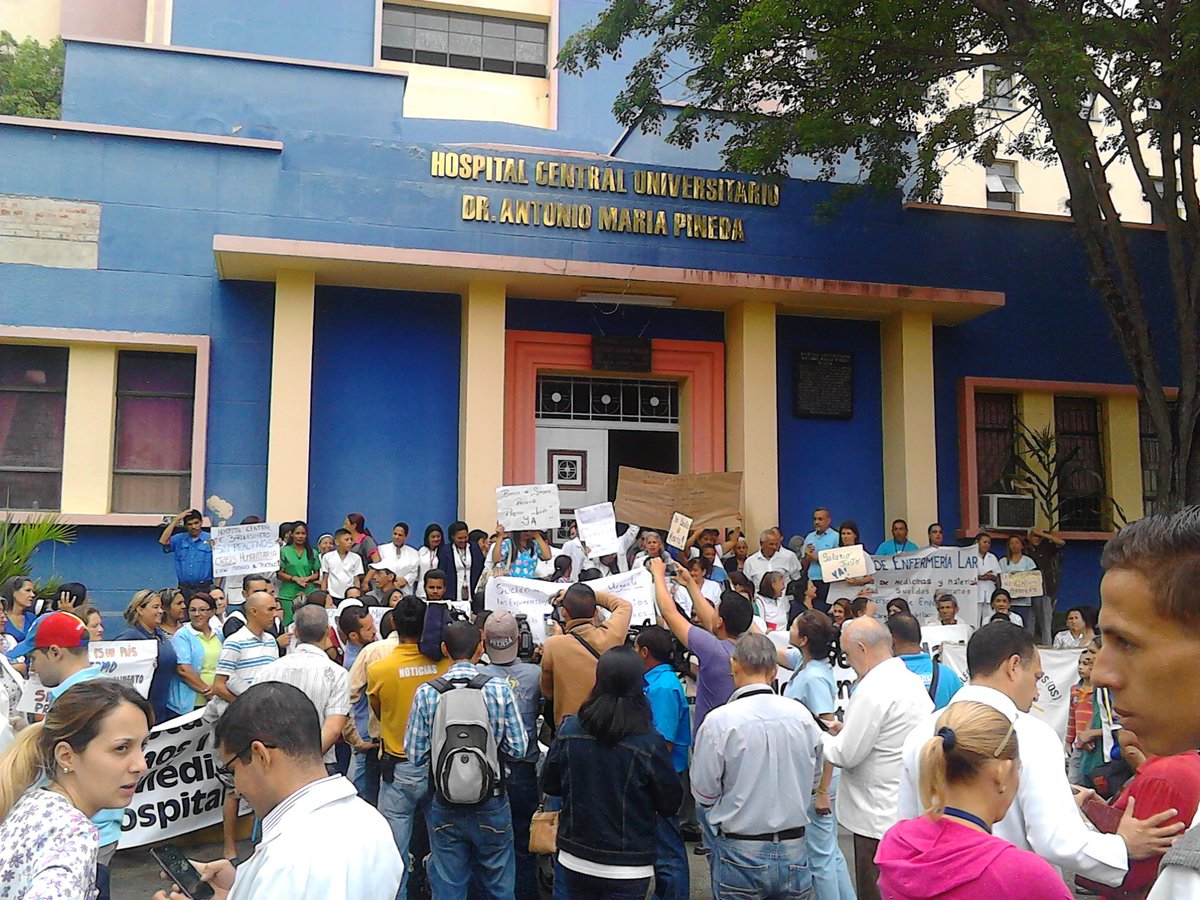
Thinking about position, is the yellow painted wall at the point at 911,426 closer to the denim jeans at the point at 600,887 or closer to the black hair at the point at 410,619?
the black hair at the point at 410,619

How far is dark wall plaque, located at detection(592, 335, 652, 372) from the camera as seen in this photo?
14.8 metres

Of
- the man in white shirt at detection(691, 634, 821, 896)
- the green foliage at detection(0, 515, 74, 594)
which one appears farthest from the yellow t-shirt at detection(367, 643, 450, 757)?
the green foliage at detection(0, 515, 74, 594)

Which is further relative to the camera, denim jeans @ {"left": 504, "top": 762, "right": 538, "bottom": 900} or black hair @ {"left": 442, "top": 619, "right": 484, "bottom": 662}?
denim jeans @ {"left": 504, "top": 762, "right": 538, "bottom": 900}

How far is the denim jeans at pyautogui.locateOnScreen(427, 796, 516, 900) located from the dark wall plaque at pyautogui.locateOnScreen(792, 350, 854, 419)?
35.3 ft

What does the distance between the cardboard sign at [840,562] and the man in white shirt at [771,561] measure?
1723 millimetres

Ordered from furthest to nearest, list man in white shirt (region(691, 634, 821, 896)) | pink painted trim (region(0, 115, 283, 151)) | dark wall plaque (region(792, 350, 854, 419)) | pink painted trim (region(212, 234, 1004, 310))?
dark wall plaque (region(792, 350, 854, 419))
pink painted trim (region(0, 115, 283, 151))
pink painted trim (region(212, 234, 1004, 310))
man in white shirt (region(691, 634, 821, 896))

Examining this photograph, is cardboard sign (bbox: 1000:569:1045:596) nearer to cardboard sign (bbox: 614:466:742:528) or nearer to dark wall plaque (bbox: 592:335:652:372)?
cardboard sign (bbox: 614:466:742:528)

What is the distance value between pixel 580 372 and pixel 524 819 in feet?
30.4

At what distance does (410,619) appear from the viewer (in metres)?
6.08

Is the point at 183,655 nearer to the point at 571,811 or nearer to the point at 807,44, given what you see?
the point at 571,811

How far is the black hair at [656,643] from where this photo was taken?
6234 mm

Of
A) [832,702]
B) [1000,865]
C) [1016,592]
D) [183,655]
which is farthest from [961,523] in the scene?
[1000,865]

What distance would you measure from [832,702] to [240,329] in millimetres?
9903

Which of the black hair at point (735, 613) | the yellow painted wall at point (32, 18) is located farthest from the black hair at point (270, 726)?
the yellow painted wall at point (32, 18)
